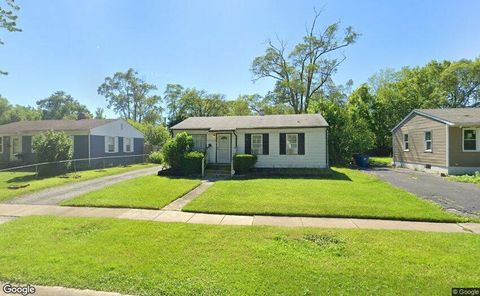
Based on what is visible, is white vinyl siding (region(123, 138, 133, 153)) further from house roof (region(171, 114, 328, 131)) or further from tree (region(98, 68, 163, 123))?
tree (region(98, 68, 163, 123))

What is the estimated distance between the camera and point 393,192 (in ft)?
34.5

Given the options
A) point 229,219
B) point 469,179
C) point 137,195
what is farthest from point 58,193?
point 469,179

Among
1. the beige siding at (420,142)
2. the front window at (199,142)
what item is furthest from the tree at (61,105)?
the beige siding at (420,142)

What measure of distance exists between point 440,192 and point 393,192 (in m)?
1.90

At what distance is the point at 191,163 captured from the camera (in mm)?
15906

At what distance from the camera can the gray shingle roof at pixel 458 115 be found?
15301 mm

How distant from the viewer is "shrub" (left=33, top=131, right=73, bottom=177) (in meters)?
15.9

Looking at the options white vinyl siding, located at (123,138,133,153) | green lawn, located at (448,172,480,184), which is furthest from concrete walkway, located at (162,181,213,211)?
white vinyl siding, located at (123,138,133,153)

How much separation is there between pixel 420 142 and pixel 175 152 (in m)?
16.3

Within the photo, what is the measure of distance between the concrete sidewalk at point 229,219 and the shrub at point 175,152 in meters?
7.90

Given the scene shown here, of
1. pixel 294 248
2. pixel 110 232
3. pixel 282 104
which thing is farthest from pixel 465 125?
pixel 282 104

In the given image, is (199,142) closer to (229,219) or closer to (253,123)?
(253,123)

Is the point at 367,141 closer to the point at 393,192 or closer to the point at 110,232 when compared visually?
the point at 393,192

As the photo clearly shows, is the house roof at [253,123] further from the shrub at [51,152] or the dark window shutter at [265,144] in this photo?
the shrub at [51,152]
